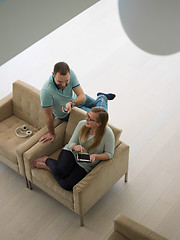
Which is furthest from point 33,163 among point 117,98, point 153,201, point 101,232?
point 117,98

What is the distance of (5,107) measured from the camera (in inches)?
162

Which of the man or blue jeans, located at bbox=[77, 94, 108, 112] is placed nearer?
the man

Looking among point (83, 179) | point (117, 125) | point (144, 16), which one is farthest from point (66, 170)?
point (144, 16)

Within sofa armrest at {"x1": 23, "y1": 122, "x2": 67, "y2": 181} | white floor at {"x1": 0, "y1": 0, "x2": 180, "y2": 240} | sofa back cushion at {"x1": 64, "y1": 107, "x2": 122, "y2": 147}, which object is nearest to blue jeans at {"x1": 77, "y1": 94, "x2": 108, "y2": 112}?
sofa back cushion at {"x1": 64, "y1": 107, "x2": 122, "y2": 147}

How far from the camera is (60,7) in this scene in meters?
0.68

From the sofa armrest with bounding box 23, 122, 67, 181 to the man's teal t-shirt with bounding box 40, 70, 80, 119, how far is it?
0.26 metres

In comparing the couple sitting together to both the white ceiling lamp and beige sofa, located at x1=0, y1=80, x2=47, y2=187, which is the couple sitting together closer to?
beige sofa, located at x1=0, y1=80, x2=47, y2=187

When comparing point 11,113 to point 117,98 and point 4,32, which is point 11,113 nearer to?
point 117,98

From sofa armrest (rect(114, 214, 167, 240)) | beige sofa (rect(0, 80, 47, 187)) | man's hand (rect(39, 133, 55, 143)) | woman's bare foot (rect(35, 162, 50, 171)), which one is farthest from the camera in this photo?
beige sofa (rect(0, 80, 47, 187))

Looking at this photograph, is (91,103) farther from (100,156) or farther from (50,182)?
(50,182)

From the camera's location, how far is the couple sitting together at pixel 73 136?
319cm

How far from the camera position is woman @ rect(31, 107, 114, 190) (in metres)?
3.21

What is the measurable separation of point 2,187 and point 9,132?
65 cm

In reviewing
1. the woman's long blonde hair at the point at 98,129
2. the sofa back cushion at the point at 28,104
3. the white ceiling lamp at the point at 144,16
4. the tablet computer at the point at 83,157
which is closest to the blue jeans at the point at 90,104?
the sofa back cushion at the point at 28,104
